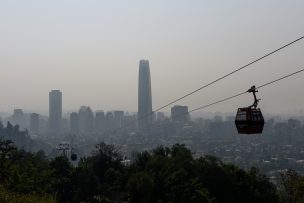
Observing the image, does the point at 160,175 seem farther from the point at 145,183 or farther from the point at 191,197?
the point at 191,197

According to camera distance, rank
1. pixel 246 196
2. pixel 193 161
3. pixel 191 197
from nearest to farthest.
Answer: pixel 191 197 → pixel 246 196 → pixel 193 161

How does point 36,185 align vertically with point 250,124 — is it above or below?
below

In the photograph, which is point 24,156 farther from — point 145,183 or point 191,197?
point 191,197

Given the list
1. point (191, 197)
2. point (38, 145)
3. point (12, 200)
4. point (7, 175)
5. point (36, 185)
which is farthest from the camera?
point (38, 145)

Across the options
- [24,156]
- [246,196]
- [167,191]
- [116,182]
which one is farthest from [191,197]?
[24,156]

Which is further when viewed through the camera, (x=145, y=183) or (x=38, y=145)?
(x=38, y=145)

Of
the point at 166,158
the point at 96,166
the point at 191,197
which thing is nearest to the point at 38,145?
the point at 96,166

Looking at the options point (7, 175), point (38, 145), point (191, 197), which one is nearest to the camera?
→ point (7, 175)

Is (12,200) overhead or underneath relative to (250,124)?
underneath

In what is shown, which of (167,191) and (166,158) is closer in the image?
(167,191)
